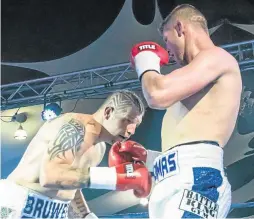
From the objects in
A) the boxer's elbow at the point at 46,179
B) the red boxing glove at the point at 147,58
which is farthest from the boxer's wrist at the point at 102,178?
the red boxing glove at the point at 147,58

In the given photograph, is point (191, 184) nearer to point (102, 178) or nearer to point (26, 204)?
point (102, 178)

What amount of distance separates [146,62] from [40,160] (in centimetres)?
72

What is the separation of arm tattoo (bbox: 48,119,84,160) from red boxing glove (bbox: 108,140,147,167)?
18 cm

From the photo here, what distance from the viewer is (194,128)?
1.38 m

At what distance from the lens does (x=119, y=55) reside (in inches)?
110

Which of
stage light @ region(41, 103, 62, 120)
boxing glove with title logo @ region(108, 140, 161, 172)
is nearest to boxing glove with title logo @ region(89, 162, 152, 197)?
boxing glove with title logo @ region(108, 140, 161, 172)

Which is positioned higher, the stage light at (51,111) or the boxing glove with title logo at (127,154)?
the stage light at (51,111)

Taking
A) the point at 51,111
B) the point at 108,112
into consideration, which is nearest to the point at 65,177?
the point at 108,112

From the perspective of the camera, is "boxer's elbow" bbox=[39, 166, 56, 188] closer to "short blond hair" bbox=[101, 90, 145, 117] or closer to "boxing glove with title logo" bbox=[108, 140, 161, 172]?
"boxing glove with title logo" bbox=[108, 140, 161, 172]

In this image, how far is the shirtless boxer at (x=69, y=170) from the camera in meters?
1.79

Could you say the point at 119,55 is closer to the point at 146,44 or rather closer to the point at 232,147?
the point at 232,147

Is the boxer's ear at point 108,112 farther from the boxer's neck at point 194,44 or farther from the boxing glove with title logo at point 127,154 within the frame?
the boxer's neck at point 194,44

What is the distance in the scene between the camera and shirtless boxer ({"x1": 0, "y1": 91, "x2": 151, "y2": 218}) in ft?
5.89

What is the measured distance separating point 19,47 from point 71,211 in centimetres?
113
